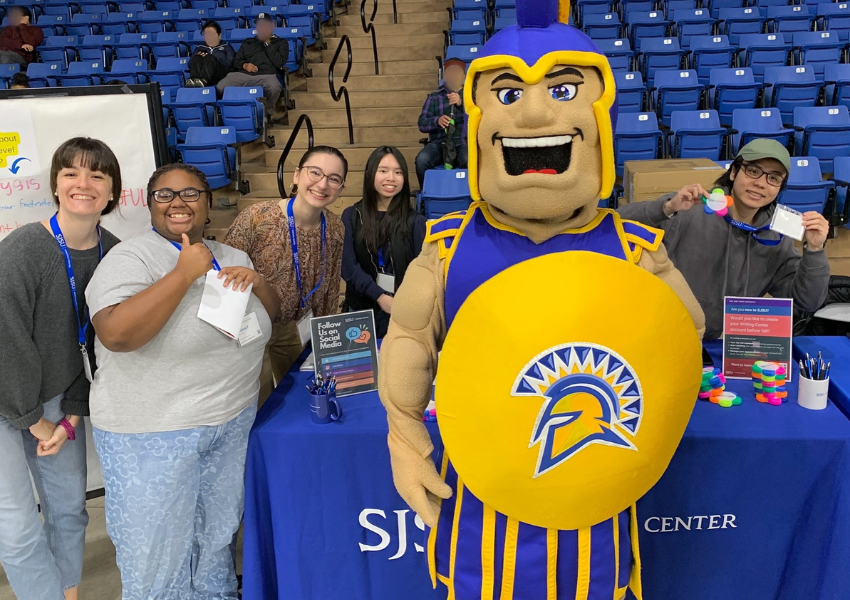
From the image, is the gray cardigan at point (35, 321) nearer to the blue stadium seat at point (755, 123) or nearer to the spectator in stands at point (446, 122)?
the spectator in stands at point (446, 122)

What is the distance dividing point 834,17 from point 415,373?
324 inches

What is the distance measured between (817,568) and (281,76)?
22.3 feet

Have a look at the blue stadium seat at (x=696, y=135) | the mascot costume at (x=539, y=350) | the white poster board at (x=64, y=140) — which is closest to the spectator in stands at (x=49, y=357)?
the white poster board at (x=64, y=140)

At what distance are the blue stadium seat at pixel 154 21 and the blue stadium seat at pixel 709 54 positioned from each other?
6912mm

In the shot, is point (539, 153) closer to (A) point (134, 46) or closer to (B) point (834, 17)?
(B) point (834, 17)

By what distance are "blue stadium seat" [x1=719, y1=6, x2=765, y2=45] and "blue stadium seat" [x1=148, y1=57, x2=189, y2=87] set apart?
6.39 metres

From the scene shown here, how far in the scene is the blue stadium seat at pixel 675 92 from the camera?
5.98 m

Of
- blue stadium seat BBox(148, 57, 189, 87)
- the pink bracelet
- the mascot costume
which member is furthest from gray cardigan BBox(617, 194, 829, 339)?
blue stadium seat BBox(148, 57, 189, 87)

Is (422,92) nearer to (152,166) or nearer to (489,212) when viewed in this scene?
(152,166)

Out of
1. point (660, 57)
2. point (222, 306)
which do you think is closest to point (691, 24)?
point (660, 57)

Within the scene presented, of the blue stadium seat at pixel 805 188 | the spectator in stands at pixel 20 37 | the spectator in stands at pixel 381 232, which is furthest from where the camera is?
the spectator in stands at pixel 20 37

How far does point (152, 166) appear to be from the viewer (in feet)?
8.05

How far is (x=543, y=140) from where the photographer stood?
3.96 feet

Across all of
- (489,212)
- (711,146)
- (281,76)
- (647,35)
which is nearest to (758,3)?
(647,35)
